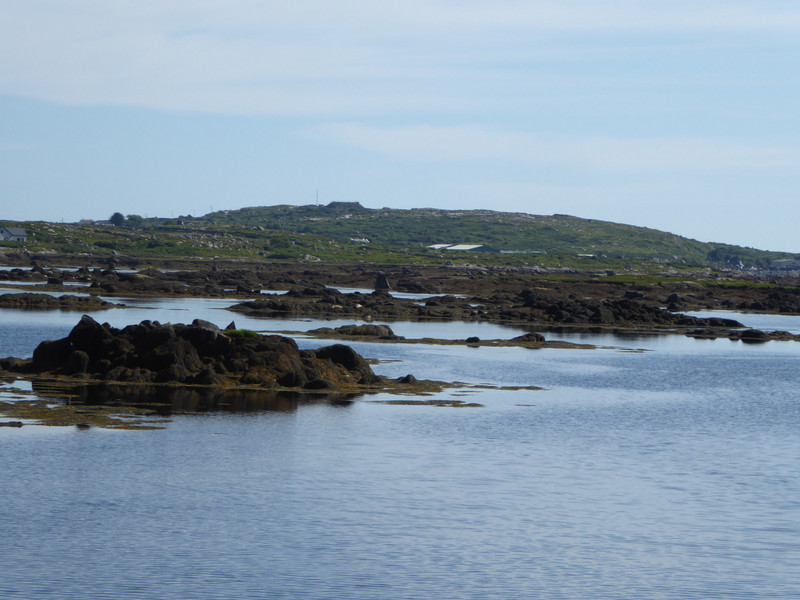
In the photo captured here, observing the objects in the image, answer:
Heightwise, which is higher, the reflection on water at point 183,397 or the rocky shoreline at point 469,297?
the rocky shoreline at point 469,297

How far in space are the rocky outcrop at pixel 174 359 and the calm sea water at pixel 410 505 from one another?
13.3 feet

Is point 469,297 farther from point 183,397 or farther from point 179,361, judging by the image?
point 183,397

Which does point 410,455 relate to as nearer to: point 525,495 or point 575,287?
point 525,495

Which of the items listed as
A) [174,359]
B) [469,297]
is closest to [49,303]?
[174,359]

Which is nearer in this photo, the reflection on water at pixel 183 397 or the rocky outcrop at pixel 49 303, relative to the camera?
the reflection on water at pixel 183 397

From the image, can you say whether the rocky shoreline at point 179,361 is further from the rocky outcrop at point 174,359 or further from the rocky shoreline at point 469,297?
the rocky shoreline at point 469,297

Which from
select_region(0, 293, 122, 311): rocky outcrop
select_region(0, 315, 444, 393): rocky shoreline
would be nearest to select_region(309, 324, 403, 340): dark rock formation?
select_region(0, 315, 444, 393): rocky shoreline

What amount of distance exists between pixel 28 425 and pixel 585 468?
17752 mm

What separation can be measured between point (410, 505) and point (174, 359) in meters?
21.7

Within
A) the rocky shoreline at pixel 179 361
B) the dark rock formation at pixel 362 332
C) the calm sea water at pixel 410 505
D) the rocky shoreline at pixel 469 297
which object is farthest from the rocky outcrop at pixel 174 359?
the rocky shoreline at pixel 469 297

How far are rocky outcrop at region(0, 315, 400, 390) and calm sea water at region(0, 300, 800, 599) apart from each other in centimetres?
406

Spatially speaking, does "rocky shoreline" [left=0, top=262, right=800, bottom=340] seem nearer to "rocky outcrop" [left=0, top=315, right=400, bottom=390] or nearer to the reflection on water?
"rocky outcrop" [left=0, top=315, right=400, bottom=390]

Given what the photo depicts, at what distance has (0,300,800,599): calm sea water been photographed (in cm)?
2150

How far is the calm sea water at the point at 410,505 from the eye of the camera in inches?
846
